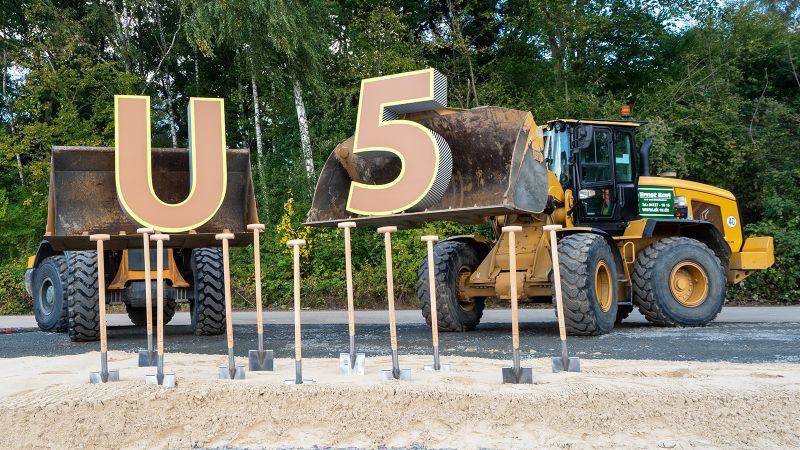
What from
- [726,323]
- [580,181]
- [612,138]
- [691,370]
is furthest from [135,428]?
[726,323]

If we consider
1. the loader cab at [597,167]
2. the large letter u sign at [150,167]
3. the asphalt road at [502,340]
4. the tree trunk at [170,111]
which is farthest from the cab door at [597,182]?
the tree trunk at [170,111]

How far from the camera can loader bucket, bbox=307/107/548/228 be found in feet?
37.9

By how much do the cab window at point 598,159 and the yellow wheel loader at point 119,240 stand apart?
4873 mm

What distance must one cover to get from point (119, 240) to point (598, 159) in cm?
695

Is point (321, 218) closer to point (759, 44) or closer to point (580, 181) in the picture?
point (580, 181)

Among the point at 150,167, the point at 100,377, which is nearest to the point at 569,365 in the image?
the point at 100,377

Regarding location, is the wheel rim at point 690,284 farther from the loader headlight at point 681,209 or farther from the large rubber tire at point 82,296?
the large rubber tire at point 82,296

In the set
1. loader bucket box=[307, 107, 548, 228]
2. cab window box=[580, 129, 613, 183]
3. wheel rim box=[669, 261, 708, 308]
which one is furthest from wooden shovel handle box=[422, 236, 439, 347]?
wheel rim box=[669, 261, 708, 308]

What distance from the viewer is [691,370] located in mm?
7418

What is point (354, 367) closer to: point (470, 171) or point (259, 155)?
point (470, 171)

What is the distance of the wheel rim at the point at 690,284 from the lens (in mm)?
13617

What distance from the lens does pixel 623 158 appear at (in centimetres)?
1383

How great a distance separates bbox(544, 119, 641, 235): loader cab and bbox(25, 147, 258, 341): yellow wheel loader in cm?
456

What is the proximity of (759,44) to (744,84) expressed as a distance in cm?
125
